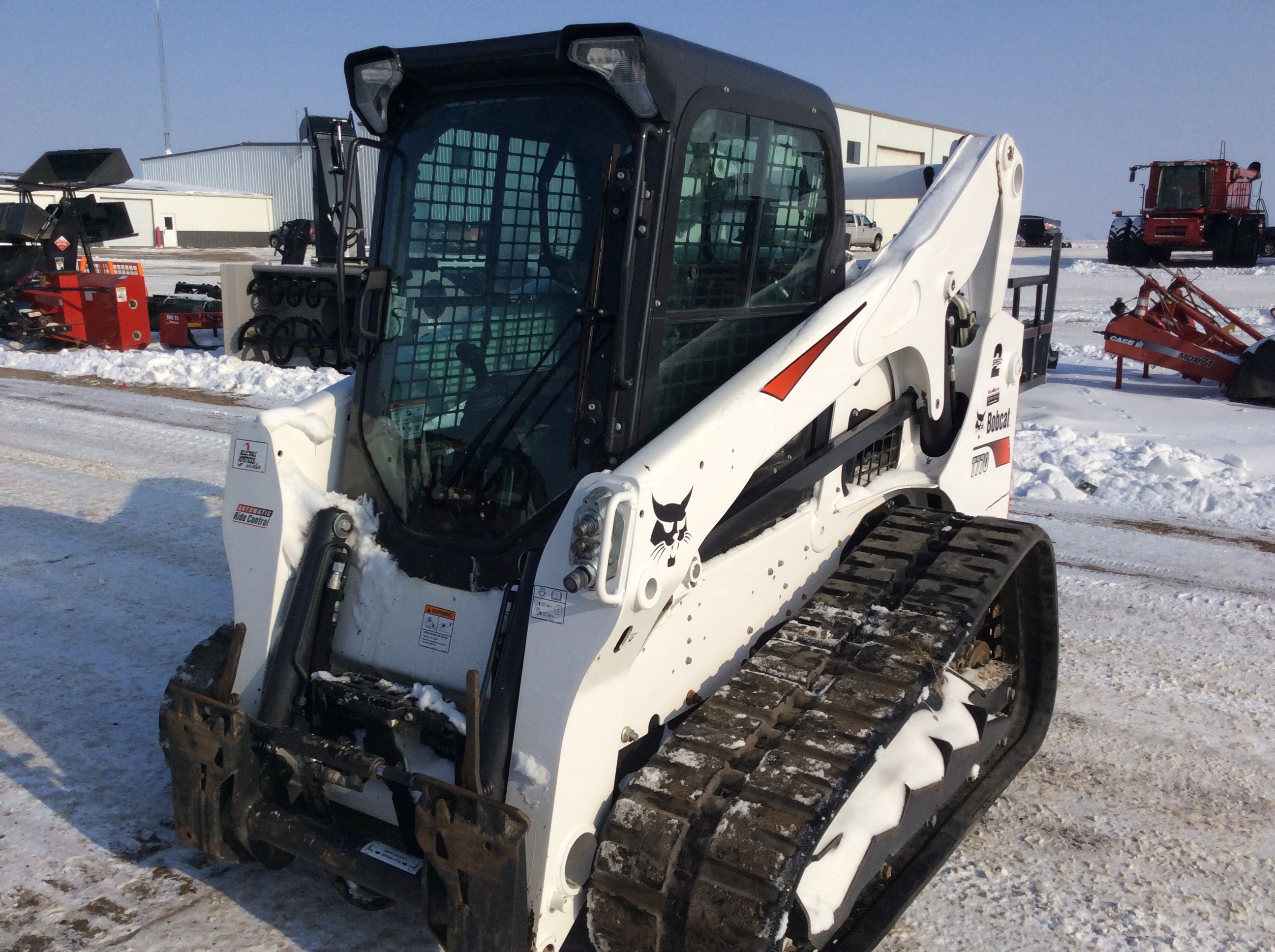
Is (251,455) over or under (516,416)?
under

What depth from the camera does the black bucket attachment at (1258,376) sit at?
11.8 m

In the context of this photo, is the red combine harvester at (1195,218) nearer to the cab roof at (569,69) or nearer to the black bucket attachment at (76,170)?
the black bucket attachment at (76,170)

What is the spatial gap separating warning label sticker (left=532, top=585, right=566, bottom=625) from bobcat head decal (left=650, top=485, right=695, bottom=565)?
0.26 meters

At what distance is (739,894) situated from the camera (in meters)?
2.51

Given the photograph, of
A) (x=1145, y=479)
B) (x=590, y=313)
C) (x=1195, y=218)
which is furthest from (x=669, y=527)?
(x=1195, y=218)

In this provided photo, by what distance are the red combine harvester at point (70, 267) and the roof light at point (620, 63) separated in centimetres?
1498

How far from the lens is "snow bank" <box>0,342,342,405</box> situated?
483 inches

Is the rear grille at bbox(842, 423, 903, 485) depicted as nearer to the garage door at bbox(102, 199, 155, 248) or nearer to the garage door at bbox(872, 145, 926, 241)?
the garage door at bbox(872, 145, 926, 241)

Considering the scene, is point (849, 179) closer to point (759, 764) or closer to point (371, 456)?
point (371, 456)

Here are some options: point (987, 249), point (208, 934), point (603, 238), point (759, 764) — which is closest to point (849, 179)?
point (987, 249)

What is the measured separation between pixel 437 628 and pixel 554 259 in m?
1.16

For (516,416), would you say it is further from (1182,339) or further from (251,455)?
(1182,339)

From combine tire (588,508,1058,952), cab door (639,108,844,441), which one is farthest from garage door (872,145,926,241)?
cab door (639,108,844,441)

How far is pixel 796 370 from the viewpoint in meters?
3.29
